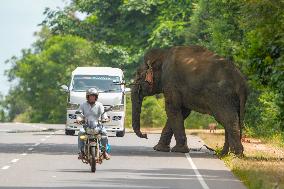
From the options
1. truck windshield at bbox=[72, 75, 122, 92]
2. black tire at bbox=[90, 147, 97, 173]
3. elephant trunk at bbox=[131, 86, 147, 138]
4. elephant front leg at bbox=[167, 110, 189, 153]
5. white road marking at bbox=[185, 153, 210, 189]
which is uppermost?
truck windshield at bbox=[72, 75, 122, 92]

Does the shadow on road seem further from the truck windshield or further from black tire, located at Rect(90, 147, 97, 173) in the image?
black tire, located at Rect(90, 147, 97, 173)

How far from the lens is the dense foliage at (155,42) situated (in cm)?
2495

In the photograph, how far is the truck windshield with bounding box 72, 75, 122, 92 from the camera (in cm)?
4772

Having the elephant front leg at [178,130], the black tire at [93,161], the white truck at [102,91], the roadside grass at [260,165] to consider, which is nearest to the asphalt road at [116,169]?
the black tire at [93,161]

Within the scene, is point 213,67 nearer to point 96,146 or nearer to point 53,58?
point 96,146

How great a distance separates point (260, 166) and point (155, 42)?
42.6 metres

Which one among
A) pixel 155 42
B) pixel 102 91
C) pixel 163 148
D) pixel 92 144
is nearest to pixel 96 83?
pixel 102 91

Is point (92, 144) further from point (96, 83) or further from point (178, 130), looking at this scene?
point (96, 83)

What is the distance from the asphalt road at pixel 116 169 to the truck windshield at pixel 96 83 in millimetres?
6883

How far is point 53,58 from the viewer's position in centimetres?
11112

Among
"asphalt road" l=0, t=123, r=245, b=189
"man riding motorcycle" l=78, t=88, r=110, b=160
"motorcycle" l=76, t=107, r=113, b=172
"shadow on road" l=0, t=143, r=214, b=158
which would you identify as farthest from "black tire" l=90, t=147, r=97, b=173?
"shadow on road" l=0, t=143, r=214, b=158

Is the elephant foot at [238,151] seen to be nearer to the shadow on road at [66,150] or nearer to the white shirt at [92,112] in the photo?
the shadow on road at [66,150]

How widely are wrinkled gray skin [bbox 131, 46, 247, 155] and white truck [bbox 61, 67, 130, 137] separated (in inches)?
328

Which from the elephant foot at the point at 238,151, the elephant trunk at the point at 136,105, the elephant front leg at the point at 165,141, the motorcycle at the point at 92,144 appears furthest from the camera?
the elephant trunk at the point at 136,105
